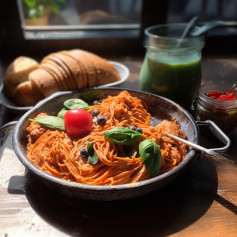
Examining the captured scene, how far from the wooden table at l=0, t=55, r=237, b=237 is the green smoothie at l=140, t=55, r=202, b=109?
55cm

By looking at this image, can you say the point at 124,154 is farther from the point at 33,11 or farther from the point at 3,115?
the point at 33,11

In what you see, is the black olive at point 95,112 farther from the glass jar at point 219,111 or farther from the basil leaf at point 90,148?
the glass jar at point 219,111

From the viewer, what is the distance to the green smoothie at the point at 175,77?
5.48 feet

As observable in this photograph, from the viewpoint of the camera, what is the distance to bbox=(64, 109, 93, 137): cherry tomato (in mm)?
1299

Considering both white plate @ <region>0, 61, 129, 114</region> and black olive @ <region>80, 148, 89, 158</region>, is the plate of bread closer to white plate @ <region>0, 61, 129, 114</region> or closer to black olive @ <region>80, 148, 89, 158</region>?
white plate @ <region>0, 61, 129, 114</region>

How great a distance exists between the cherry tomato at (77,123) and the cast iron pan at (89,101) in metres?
0.22

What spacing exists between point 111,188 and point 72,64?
1.14 metres

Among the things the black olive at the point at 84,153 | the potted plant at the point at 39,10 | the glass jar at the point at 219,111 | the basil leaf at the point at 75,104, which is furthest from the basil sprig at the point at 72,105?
the potted plant at the point at 39,10

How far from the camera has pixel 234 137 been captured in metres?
1.56

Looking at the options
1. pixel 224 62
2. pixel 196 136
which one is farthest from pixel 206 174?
pixel 224 62

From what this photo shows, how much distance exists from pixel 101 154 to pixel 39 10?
2.11 meters

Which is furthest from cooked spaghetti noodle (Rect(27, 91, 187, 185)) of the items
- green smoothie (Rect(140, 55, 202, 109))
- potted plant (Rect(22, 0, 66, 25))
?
potted plant (Rect(22, 0, 66, 25))

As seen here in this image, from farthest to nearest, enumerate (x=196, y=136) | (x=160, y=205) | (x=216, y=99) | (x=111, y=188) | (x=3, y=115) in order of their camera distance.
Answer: (x=3, y=115) → (x=216, y=99) → (x=196, y=136) → (x=160, y=205) → (x=111, y=188)

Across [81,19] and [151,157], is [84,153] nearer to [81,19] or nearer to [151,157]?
[151,157]
